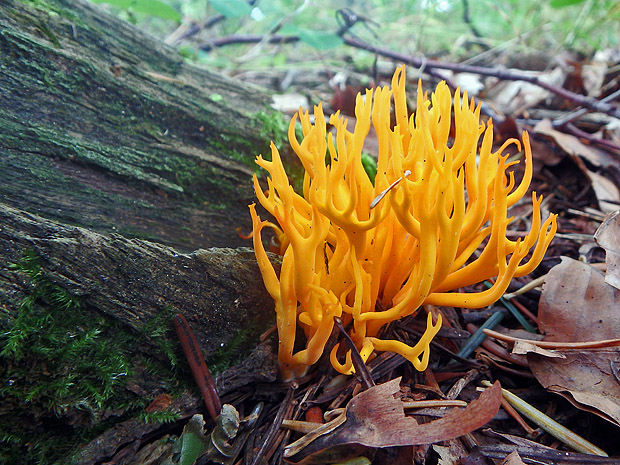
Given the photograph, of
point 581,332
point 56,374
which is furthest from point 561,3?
point 56,374

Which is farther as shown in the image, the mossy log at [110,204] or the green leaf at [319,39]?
the green leaf at [319,39]

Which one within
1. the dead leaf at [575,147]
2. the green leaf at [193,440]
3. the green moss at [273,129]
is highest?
the dead leaf at [575,147]

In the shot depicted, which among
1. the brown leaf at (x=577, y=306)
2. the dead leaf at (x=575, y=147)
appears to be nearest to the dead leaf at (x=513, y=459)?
the brown leaf at (x=577, y=306)

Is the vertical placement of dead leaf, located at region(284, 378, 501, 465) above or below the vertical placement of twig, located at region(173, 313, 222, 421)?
above

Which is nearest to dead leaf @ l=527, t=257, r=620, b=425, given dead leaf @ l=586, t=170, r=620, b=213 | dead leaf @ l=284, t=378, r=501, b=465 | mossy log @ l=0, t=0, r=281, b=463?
dead leaf @ l=284, t=378, r=501, b=465

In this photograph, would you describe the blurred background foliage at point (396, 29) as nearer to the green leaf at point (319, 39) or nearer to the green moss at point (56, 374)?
the green leaf at point (319, 39)

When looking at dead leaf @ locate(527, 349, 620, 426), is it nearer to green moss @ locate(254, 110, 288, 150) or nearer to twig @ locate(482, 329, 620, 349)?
twig @ locate(482, 329, 620, 349)
